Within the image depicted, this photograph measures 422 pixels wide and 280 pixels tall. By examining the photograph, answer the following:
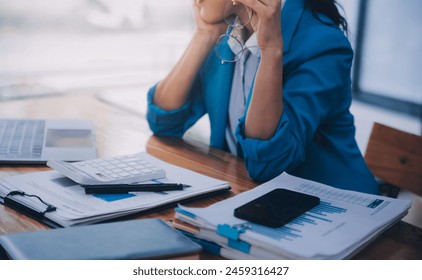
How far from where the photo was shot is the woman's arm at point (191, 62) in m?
1.40

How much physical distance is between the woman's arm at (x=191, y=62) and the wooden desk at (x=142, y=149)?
0.12m

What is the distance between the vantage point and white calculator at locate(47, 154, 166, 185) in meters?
0.93

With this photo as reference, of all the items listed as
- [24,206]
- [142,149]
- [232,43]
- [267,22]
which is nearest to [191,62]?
[232,43]

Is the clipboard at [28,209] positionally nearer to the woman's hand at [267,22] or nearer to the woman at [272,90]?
the woman at [272,90]

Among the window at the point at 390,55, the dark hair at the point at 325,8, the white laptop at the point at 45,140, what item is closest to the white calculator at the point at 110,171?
the white laptop at the point at 45,140

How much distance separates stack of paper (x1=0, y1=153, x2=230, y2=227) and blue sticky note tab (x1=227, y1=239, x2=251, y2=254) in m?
0.19

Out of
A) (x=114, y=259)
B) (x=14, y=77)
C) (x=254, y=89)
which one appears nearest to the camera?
(x=114, y=259)

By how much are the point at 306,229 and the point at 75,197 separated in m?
0.39

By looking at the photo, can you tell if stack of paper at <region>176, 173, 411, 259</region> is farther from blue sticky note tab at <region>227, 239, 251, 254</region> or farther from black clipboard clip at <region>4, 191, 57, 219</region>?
black clipboard clip at <region>4, 191, 57, 219</region>

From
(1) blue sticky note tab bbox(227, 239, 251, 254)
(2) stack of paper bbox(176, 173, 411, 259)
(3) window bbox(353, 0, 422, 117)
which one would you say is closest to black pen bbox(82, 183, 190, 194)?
(2) stack of paper bbox(176, 173, 411, 259)
